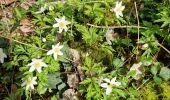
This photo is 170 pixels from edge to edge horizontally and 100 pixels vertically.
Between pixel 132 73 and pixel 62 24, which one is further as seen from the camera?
pixel 62 24

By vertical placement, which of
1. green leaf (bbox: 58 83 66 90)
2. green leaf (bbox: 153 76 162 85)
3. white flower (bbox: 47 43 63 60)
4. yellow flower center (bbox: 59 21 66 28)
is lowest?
green leaf (bbox: 58 83 66 90)

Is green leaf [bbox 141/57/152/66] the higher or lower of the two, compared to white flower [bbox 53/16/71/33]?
lower

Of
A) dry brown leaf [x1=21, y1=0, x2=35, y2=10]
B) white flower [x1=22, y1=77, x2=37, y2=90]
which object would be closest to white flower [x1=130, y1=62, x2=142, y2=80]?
white flower [x1=22, y1=77, x2=37, y2=90]

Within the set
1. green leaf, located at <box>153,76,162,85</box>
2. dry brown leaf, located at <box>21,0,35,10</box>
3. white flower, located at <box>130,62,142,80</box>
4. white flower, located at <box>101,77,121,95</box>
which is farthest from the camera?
dry brown leaf, located at <box>21,0,35,10</box>

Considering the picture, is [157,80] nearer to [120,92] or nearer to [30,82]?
[120,92]

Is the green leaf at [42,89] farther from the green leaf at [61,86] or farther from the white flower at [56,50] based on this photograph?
the white flower at [56,50]

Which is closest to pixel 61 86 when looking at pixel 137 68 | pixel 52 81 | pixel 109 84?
pixel 52 81

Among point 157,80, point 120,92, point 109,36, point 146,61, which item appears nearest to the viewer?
point 120,92

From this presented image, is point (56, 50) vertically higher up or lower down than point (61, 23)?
lower down

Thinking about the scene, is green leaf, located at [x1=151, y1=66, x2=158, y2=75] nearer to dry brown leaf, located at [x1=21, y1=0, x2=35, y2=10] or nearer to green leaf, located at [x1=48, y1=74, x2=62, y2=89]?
green leaf, located at [x1=48, y1=74, x2=62, y2=89]

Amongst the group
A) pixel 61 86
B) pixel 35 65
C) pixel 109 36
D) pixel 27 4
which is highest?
pixel 27 4

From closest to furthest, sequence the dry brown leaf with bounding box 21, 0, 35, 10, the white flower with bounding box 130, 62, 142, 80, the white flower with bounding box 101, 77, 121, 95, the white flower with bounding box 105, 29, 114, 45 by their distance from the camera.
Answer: the white flower with bounding box 101, 77, 121, 95 < the white flower with bounding box 130, 62, 142, 80 < the white flower with bounding box 105, 29, 114, 45 < the dry brown leaf with bounding box 21, 0, 35, 10
